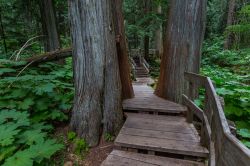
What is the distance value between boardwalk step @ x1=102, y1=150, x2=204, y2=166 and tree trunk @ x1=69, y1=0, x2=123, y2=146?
2.45 feet

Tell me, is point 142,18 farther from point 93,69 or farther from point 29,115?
point 29,115

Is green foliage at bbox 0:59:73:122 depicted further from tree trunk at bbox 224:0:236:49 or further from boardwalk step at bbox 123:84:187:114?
tree trunk at bbox 224:0:236:49

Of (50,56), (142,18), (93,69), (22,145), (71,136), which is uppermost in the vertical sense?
(142,18)

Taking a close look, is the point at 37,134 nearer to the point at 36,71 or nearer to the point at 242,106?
the point at 36,71

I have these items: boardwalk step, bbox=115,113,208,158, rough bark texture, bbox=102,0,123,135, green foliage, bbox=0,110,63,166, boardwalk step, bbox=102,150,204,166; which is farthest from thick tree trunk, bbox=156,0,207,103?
green foliage, bbox=0,110,63,166

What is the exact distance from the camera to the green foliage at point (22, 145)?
2660mm

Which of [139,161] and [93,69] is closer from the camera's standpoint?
[139,161]

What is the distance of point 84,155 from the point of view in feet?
11.7

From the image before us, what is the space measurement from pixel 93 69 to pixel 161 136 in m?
1.69

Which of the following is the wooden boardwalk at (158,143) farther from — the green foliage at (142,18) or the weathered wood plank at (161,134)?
the green foliage at (142,18)

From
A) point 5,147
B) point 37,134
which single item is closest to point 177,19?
point 37,134

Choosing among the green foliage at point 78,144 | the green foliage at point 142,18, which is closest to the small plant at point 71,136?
the green foliage at point 78,144

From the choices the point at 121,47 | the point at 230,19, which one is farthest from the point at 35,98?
the point at 230,19

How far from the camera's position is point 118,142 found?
3.39m
